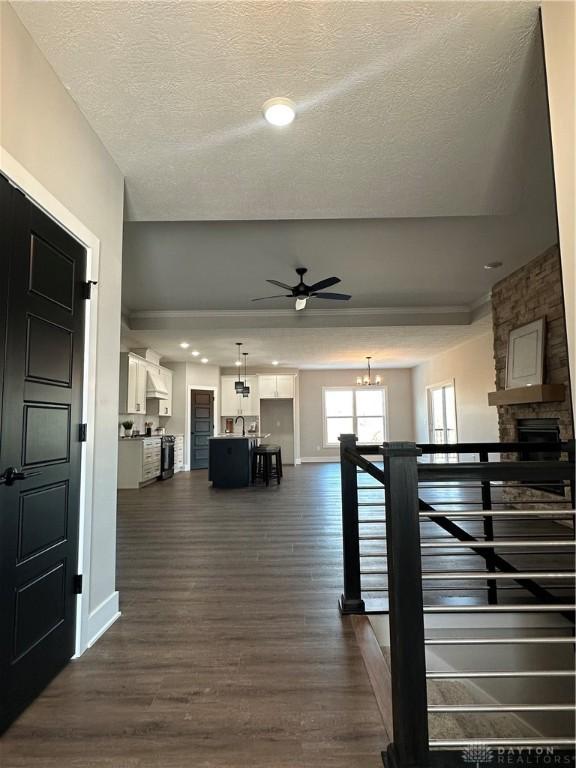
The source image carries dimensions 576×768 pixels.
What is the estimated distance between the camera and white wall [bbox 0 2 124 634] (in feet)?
5.51

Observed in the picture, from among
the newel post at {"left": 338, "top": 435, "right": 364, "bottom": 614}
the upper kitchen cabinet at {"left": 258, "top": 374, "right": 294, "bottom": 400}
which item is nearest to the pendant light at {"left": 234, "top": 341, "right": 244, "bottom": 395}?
the upper kitchen cabinet at {"left": 258, "top": 374, "right": 294, "bottom": 400}

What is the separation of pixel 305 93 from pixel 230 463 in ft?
20.8

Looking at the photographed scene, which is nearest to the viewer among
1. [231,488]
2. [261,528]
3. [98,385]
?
[98,385]

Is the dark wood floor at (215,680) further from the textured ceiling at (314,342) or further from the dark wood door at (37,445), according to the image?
the textured ceiling at (314,342)

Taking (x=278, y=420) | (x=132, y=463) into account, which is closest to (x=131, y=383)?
(x=132, y=463)

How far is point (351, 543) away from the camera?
8.43 feet

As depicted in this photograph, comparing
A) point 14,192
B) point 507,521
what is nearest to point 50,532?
point 14,192

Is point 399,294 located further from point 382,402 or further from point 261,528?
point 382,402

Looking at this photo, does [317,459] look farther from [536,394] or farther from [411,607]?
[411,607]

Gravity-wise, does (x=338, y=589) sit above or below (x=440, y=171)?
below

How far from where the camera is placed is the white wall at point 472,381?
7539mm

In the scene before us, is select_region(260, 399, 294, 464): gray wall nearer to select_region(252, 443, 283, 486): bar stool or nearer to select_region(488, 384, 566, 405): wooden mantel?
select_region(252, 443, 283, 486): bar stool

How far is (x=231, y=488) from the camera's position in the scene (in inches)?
296

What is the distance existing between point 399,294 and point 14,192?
5.40m
